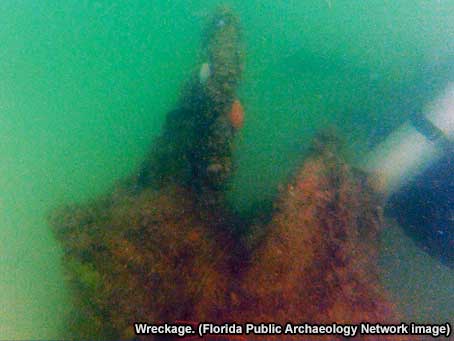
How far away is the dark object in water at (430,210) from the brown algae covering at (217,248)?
1.00 metres

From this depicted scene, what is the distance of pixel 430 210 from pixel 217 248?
14.6 ft

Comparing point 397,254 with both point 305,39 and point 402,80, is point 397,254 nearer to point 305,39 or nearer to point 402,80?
point 402,80

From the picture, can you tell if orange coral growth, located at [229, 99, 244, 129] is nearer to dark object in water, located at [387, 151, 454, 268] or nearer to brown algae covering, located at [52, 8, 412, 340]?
brown algae covering, located at [52, 8, 412, 340]

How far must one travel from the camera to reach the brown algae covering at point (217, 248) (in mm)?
4770

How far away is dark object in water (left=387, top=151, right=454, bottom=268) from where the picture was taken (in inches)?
240

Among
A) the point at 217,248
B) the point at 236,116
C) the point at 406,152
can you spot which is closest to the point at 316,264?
the point at 217,248

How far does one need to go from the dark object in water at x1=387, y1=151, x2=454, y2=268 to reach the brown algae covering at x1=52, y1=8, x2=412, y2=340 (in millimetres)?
1001

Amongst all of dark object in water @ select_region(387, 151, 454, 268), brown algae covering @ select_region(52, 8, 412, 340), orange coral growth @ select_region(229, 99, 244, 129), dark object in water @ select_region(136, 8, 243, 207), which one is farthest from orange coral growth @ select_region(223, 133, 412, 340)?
orange coral growth @ select_region(229, 99, 244, 129)

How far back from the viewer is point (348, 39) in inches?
371

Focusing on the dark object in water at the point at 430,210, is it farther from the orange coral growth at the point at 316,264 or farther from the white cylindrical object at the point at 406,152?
the orange coral growth at the point at 316,264

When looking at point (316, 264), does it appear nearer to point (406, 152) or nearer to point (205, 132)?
point (205, 132)

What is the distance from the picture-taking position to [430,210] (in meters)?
6.27

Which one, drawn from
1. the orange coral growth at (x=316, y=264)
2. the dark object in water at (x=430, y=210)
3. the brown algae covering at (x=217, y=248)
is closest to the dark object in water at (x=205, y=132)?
the brown algae covering at (x=217, y=248)

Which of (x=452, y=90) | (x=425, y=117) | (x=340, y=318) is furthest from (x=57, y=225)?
(x=452, y=90)
